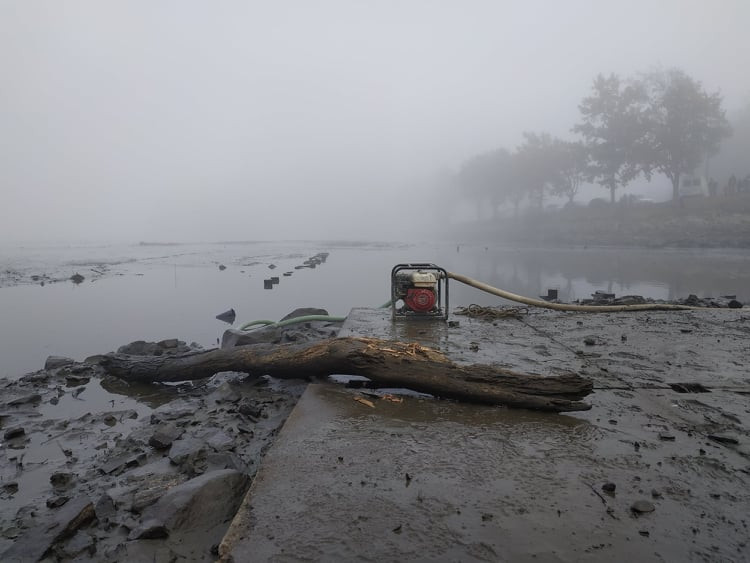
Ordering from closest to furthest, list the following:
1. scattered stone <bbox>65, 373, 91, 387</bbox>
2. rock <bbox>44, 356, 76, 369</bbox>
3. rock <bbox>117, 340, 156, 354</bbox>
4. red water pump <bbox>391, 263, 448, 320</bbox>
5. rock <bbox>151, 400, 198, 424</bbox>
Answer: rock <bbox>151, 400, 198, 424</bbox> < scattered stone <bbox>65, 373, 91, 387</bbox> < rock <bbox>44, 356, 76, 369</bbox> < red water pump <bbox>391, 263, 448, 320</bbox> < rock <bbox>117, 340, 156, 354</bbox>

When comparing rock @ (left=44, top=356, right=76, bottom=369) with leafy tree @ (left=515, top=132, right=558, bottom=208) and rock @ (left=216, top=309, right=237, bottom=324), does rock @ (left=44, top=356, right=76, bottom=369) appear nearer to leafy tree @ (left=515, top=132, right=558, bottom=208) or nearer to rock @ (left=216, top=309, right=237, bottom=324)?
rock @ (left=216, top=309, right=237, bottom=324)

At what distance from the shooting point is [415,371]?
362 centimetres

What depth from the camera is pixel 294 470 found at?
2.39 m

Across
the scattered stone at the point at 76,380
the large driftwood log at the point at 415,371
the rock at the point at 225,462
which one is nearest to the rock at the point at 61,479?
the rock at the point at 225,462

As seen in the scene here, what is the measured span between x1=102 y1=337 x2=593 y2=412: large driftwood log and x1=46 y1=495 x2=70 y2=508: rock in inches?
80.5

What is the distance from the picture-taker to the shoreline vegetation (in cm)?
3131

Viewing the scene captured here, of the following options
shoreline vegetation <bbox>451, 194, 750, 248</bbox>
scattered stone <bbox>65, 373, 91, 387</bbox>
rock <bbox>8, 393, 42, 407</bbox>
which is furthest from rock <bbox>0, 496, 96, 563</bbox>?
shoreline vegetation <bbox>451, 194, 750, 248</bbox>

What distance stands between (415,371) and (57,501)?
2.58 metres

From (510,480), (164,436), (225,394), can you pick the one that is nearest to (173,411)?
(225,394)

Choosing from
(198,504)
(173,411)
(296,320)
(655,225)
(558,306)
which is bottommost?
(173,411)

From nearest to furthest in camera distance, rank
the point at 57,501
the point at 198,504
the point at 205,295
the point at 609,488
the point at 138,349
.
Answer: the point at 609,488, the point at 198,504, the point at 57,501, the point at 138,349, the point at 205,295

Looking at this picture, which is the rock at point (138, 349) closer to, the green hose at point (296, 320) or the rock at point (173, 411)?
the green hose at point (296, 320)

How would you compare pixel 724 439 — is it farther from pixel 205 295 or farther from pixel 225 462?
pixel 205 295

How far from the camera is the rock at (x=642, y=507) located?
6.69ft
